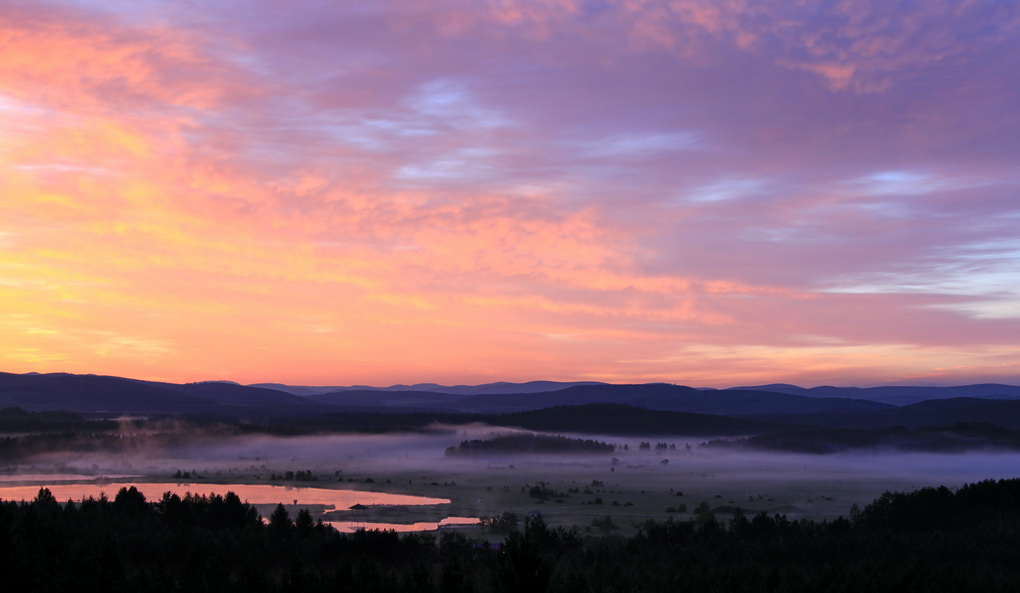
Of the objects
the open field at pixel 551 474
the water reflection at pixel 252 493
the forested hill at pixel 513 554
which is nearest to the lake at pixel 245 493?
the water reflection at pixel 252 493

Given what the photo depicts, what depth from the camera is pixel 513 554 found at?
77.7ft

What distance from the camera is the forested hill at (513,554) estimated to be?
26266 millimetres

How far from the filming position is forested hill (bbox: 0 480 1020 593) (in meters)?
26.3

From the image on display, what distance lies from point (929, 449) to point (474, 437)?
246ft

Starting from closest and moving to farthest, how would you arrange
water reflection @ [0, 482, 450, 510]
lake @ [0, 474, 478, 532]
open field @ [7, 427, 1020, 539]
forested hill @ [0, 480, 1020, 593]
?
forested hill @ [0, 480, 1020, 593] < lake @ [0, 474, 478, 532] < open field @ [7, 427, 1020, 539] < water reflection @ [0, 482, 450, 510]

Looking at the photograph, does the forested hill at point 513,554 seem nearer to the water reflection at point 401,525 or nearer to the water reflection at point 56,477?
the water reflection at point 401,525

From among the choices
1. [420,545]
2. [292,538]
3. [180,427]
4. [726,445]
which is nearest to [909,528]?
[420,545]

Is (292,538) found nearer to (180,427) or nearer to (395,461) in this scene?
(395,461)

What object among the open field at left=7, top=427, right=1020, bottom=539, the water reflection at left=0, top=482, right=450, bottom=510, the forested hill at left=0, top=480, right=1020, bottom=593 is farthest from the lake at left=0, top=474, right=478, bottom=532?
the forested hill at left=0, top=480, right=1020, bottom=593

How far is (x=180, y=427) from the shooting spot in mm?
163125

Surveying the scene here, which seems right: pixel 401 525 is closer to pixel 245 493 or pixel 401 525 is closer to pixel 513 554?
pixel 245 493

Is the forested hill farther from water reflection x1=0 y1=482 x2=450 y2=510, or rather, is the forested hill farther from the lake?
water reflection x1=0 y1=482 x2=450 y2=510

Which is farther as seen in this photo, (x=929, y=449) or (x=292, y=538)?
(x=929, y=449)

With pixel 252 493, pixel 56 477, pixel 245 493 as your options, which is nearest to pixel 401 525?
pixel 252 493
